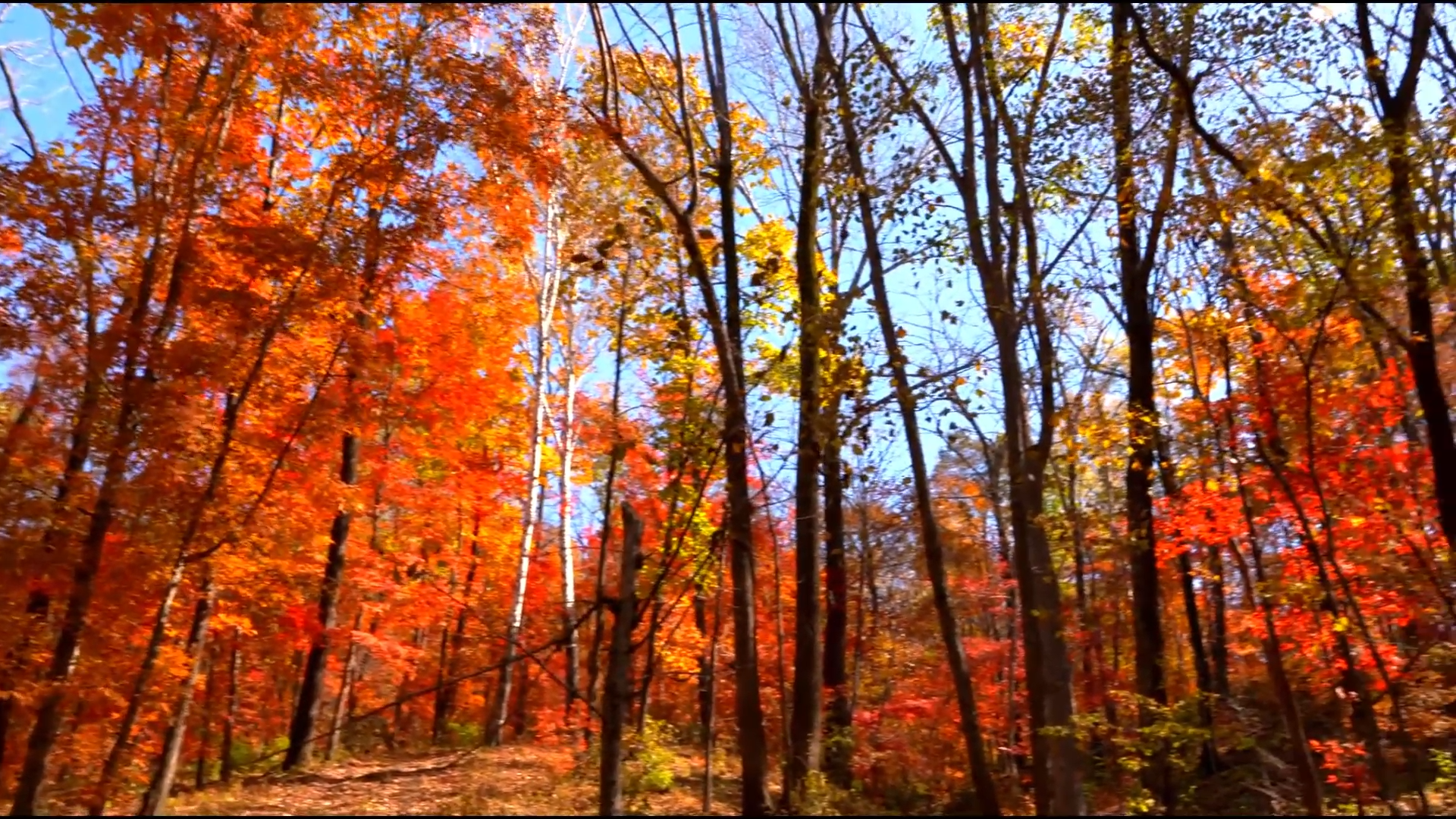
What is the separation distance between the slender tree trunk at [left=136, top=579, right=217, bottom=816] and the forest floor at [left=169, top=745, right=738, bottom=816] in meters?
0.45

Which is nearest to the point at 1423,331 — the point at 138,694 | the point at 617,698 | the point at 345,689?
the point at 617,698

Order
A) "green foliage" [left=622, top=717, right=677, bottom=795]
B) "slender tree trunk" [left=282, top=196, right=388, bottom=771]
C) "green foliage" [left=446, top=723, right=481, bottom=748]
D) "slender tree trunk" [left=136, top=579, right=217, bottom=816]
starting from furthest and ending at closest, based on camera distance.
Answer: "green foliage" [left=446, top=723, right=481, bottom=748]
"slender tree trunk" [left=282, top=196, right=388, bottom=771]
"green foliage" [left=622, top=717, right=677, bottom=795]
"slender tree trunk" [left=136, top=579, right=217, bottom=816]

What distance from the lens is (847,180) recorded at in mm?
8547

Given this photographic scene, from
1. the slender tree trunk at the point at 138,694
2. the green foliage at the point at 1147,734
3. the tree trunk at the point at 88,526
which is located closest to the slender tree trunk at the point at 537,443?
the slender tree trunk at the point at 138,694

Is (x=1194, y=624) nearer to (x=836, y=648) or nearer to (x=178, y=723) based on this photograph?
(x=836, y=648)

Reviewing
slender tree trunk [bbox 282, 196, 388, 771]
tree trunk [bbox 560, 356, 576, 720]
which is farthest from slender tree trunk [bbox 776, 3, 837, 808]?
slender tree trunk [bbox 282, 196, 388, 771]

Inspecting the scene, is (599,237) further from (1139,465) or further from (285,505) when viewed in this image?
Result: (1139,465)

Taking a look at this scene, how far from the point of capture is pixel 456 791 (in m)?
9.93

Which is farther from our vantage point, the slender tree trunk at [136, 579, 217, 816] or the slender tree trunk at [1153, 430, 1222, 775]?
the slender tree trunk at [1153, 430, 1222, 775]

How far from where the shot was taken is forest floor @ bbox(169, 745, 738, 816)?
8961mm

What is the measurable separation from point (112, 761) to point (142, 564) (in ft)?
5.12

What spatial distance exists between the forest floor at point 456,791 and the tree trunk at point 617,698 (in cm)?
442

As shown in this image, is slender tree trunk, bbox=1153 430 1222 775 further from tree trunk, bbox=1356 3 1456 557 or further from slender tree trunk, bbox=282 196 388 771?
slender tree trunk, bbox=282 196 388 771

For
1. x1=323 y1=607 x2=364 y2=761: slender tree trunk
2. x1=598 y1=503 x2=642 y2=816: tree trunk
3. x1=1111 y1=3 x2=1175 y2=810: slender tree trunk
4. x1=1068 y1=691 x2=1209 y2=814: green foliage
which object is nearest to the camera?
x1=598 y1=503 x2=642 y2=816: tree trunk
